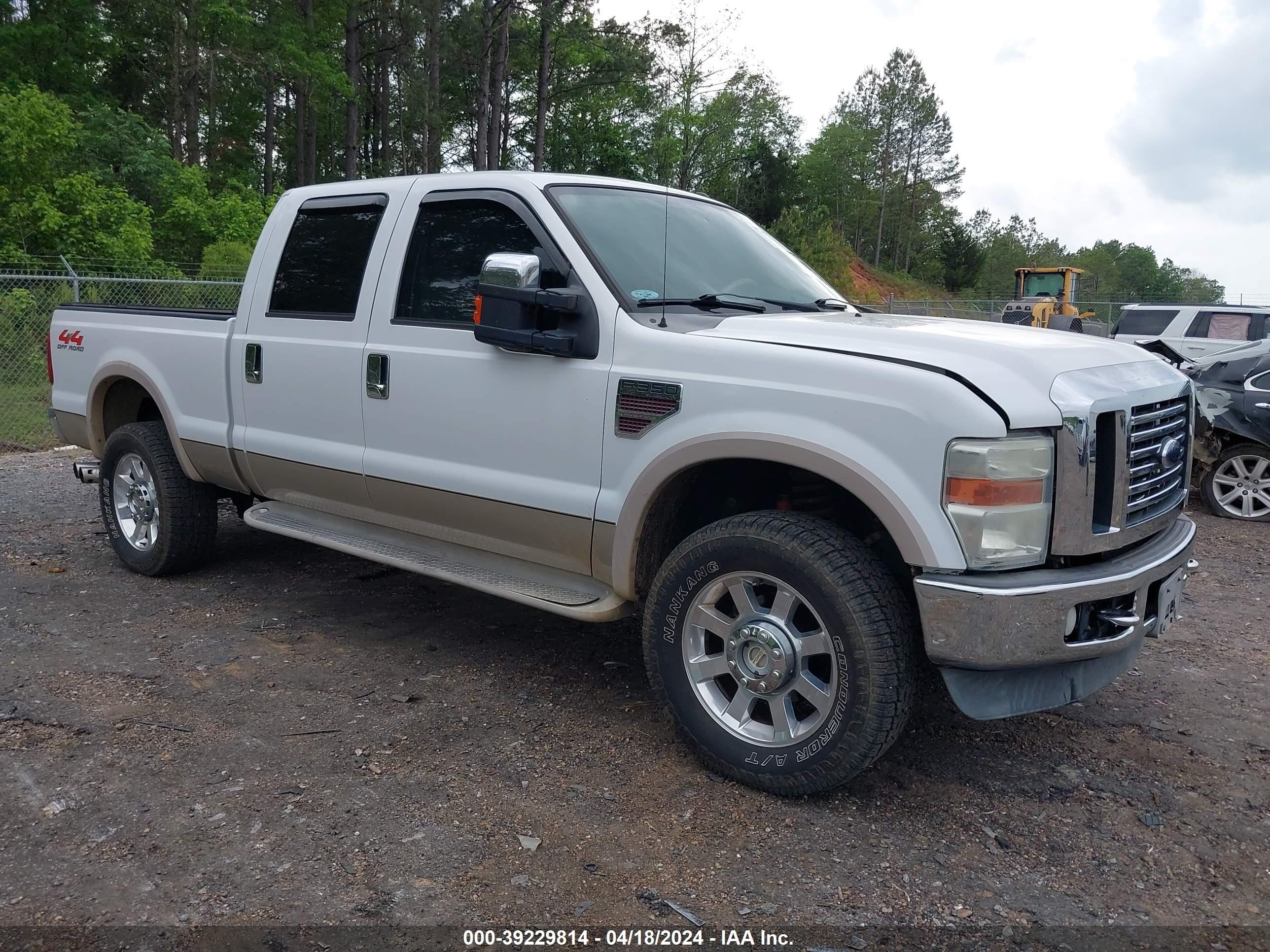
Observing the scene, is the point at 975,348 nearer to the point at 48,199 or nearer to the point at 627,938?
the point at 627,938

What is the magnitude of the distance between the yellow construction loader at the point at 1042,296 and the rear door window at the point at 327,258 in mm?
19995

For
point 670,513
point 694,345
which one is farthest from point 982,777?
point 694,345

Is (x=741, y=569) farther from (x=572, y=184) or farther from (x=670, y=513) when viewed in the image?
(x=572, y=184)

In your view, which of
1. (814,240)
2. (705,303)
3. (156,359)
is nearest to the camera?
(705,303)

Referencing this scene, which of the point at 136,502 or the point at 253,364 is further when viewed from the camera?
the point at 136,502

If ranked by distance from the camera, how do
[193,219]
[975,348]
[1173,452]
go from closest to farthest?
[975,348] < [1173,452] < [193,219]

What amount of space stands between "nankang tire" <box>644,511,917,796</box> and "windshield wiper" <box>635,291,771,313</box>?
35.6 inches

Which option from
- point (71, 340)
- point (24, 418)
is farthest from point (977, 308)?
point (71, 340)

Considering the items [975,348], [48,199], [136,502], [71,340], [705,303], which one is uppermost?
[48,199]

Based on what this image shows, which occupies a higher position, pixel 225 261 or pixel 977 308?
pixel 977 308

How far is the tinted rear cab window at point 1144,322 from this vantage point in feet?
47.0

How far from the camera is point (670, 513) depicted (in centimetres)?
365

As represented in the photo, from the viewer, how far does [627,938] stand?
2.58 meters

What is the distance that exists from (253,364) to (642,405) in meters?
2.34
